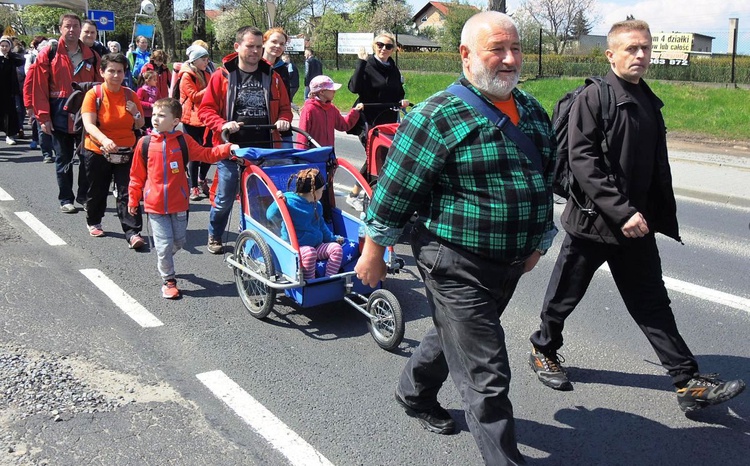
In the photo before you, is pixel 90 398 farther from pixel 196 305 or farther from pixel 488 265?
pixel 488 265

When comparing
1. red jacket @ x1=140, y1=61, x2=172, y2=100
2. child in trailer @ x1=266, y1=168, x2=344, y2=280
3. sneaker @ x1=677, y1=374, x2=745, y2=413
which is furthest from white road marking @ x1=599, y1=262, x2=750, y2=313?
red jacket @ x1=140, y1=61, x2=172, y2=100

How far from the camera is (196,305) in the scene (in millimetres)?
5438

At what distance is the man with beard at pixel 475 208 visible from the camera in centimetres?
282

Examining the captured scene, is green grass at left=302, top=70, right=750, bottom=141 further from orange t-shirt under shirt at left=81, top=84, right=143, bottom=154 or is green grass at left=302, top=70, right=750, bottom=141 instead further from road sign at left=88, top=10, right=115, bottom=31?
road sign at left=88, top=10, right=115, bottom=31

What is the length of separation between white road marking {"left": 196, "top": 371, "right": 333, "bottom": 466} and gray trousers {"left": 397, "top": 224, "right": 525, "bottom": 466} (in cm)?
85

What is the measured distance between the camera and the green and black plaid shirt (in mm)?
2807

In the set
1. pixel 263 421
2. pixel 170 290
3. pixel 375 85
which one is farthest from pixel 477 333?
pixel 375 85

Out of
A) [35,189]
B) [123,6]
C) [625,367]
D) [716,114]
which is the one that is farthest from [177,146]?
[123,6]

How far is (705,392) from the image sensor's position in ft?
12.3

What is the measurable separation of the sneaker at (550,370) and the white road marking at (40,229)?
4.84 metres

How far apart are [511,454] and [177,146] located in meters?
3.91

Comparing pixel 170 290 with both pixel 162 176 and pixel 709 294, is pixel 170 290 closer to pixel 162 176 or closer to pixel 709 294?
pixel 162 176

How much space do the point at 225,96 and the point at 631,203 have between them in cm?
384

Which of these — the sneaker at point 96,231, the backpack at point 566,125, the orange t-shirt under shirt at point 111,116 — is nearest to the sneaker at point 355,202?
the orange t-shirt under shirt at point 111,116
